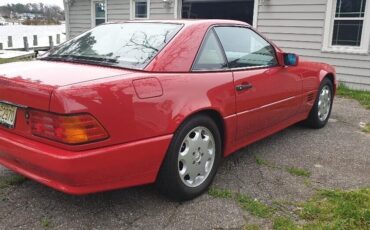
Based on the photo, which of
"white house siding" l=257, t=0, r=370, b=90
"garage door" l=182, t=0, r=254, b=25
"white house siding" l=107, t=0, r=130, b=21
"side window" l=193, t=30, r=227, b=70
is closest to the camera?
"side window" l=193, t=30, r=227, b=70

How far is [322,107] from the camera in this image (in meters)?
5.41

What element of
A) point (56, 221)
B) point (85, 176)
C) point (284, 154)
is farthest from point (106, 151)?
point (284, 154)

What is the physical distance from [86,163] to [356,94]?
7.01 meters

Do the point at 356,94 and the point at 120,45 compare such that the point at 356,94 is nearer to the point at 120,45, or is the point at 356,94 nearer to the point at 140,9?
the point at 120,45

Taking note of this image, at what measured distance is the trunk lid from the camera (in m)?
2.48

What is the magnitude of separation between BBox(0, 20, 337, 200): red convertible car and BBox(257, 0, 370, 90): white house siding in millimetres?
5192

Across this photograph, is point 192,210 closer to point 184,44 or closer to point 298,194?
point 298,194

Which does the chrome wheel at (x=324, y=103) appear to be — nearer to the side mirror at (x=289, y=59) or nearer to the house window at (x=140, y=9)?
the side mirror at (x=289, y=59)

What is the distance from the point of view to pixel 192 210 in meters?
3.00

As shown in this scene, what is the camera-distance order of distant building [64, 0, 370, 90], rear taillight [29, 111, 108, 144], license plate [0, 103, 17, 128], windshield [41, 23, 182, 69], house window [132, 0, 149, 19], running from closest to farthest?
rear taillight [29, 111, 108, 144], license plate [0, 103, 17, 128], windshield [41, 23, 182, 69], distant building [64, 0, 370, 90], house window [132, 0, 149, 19]

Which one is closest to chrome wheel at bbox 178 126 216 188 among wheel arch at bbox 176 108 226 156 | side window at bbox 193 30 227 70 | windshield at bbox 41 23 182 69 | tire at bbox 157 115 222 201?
tire at bbox 157 115 222 201

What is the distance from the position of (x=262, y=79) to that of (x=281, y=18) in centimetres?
618

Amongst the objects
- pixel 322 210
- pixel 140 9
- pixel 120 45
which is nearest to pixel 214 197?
pixel 322 210

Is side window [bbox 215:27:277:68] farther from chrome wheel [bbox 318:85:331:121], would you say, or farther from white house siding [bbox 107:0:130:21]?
white house siding [bbox 107:0:130:21]
